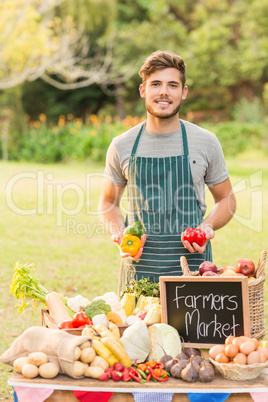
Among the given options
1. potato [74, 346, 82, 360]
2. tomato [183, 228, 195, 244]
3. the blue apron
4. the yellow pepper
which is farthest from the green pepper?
potato [74, 346, 82, 360]

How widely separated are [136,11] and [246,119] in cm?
902

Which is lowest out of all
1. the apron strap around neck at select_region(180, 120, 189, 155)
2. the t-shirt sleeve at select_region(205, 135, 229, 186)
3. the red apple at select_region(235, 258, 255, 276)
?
the red apple at select_region(235, 258, 255, 276)

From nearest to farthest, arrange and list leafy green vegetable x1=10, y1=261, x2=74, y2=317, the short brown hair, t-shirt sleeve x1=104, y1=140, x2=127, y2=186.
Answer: leafy green vegetable x1=10, y1=261, x2=74, y2=317
the short brown hair
t-shirt sleeve x1=104, y1=140, x2=127, y2=186

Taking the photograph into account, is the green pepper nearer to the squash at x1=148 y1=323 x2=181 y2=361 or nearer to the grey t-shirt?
the grey t-shirt

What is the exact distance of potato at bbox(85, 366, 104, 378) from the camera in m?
2.76

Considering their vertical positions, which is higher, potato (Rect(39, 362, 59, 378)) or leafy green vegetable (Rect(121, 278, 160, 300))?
leafy green vegetable (Rect(121, 278, 160, 300))

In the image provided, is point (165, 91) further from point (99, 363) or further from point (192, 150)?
point (99, 363)

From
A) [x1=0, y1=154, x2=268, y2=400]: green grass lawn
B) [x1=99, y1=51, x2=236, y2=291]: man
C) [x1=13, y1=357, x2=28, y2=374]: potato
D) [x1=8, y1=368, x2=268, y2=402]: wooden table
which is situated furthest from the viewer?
[x1=0, y1=154, x2=268, y2=400]: green grass lawn

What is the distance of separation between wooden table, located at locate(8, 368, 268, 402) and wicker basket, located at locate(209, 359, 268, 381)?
0.07 ft

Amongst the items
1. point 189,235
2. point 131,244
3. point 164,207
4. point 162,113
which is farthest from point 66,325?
point 162,113

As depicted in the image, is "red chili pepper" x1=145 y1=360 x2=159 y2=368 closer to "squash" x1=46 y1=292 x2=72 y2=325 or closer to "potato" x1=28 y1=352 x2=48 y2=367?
"potato" x1=28 y1=352 x2=48 y2=367

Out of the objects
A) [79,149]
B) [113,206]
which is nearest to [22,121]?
[79,149]

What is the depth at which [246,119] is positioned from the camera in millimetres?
23031

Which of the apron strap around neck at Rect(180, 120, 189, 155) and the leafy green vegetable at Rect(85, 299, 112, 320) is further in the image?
the apron strap around neck at Rect(180, 120, 189, 155)
